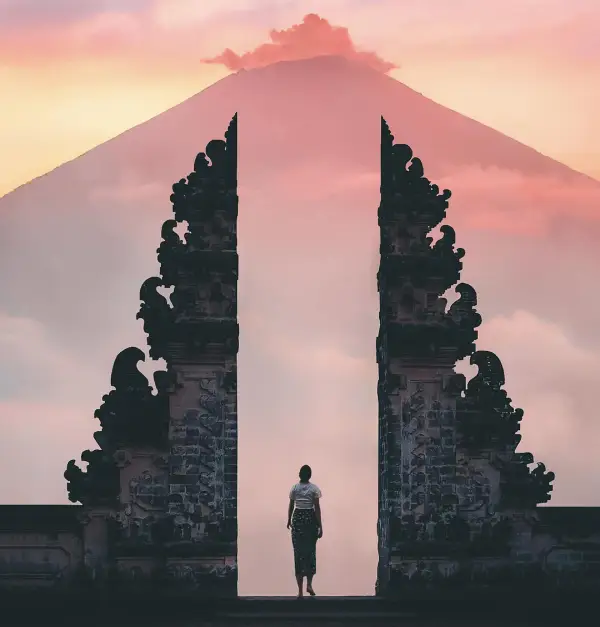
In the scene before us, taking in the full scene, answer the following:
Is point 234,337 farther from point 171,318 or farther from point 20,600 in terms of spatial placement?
point 20,600

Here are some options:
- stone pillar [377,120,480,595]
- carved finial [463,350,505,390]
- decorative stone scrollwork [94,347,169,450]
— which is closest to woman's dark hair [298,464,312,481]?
stone pillar [377,120,480,595]

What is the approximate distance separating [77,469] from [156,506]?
1371 mm

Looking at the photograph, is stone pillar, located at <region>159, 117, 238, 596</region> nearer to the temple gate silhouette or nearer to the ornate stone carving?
the temple gate silhouette

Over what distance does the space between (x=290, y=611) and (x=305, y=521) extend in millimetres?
1509

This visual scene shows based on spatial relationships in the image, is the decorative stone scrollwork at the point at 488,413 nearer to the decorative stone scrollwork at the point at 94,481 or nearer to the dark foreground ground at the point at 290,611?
the dark foreground ground at the point at 290,611

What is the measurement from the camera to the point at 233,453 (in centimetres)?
3338

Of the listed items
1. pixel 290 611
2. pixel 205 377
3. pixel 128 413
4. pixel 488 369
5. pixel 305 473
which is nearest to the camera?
pixel 290 611

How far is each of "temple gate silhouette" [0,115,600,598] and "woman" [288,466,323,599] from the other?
3.35 ft

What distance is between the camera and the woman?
32875 mm

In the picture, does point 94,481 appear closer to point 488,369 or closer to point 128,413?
point 128,413

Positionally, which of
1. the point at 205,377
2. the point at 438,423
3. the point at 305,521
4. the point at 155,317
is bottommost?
the point at 305,521

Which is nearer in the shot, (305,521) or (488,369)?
(305,521)

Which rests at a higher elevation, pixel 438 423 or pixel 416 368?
pixel 416 368

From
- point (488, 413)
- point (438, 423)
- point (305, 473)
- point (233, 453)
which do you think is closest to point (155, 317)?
point (233, 453)
